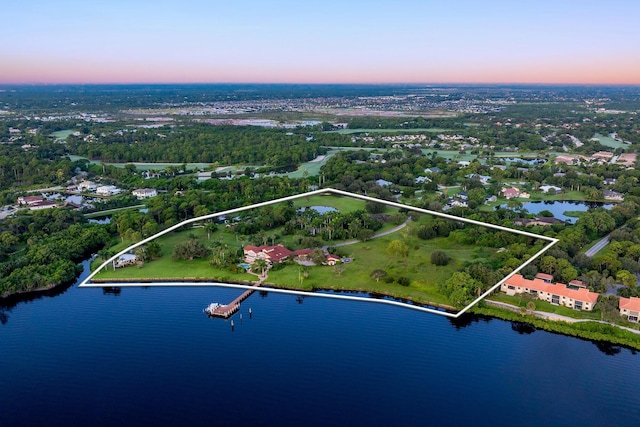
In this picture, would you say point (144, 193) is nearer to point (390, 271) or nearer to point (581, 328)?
point (390, 271)

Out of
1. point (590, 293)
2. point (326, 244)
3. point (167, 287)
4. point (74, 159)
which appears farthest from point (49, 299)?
point (74, 159)

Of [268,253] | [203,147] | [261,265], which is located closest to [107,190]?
[203,147]

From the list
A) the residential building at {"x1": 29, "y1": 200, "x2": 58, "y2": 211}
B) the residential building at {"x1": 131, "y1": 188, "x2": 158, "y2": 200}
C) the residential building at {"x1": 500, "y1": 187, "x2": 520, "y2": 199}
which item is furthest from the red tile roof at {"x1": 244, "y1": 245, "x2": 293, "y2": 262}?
the residential building at {"x1": 500, "y1": 187, "x2": 520, "y2": 199}

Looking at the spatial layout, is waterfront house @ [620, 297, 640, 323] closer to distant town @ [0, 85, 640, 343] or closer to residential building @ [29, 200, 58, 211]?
distant town @ [0, 85, 640, 343]

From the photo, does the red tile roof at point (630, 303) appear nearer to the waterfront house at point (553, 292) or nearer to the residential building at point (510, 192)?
the waterfront house at point (553, 292)

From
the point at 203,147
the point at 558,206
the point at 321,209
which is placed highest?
the point at 321,209
